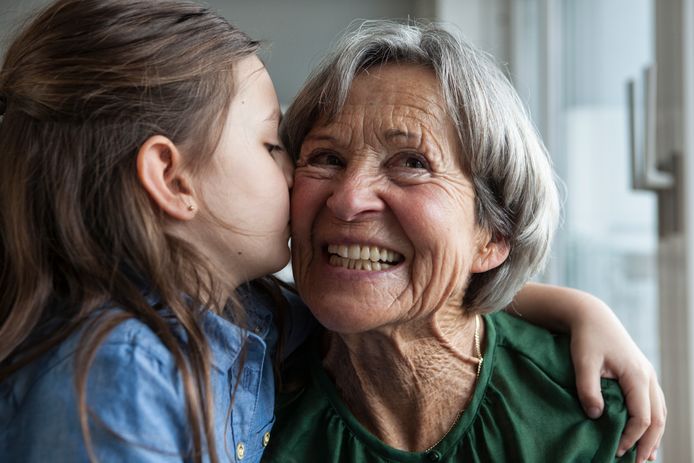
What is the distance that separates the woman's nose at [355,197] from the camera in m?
1.38

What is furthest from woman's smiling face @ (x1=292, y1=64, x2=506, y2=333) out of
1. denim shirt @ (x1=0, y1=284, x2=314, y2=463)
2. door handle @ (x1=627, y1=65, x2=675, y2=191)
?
door handle @ (x1=627, y1=65, x2=675, y2=191)

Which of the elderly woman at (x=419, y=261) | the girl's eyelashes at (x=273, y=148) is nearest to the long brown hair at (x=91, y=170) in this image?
the girl's eyelashes at (x=273, y=148)

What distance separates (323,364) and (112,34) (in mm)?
711

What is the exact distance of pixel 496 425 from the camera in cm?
149

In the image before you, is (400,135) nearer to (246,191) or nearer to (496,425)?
(246,191)

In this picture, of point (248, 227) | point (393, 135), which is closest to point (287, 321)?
point (248, 227)

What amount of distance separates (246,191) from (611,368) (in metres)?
0.73

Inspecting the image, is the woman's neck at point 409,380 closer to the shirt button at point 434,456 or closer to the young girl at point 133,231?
the shirt button at point 434,456

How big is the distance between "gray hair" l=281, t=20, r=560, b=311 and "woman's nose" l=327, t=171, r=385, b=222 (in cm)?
14

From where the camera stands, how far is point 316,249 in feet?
4.78

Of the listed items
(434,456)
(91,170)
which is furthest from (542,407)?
(91,170)

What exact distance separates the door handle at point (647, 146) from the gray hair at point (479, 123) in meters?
0.57

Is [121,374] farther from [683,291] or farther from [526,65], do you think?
[526,65]

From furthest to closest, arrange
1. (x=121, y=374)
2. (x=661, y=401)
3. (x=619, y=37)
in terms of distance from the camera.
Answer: (x=619, y=37) → (x=661, y=401) → (x=121, y=374)
